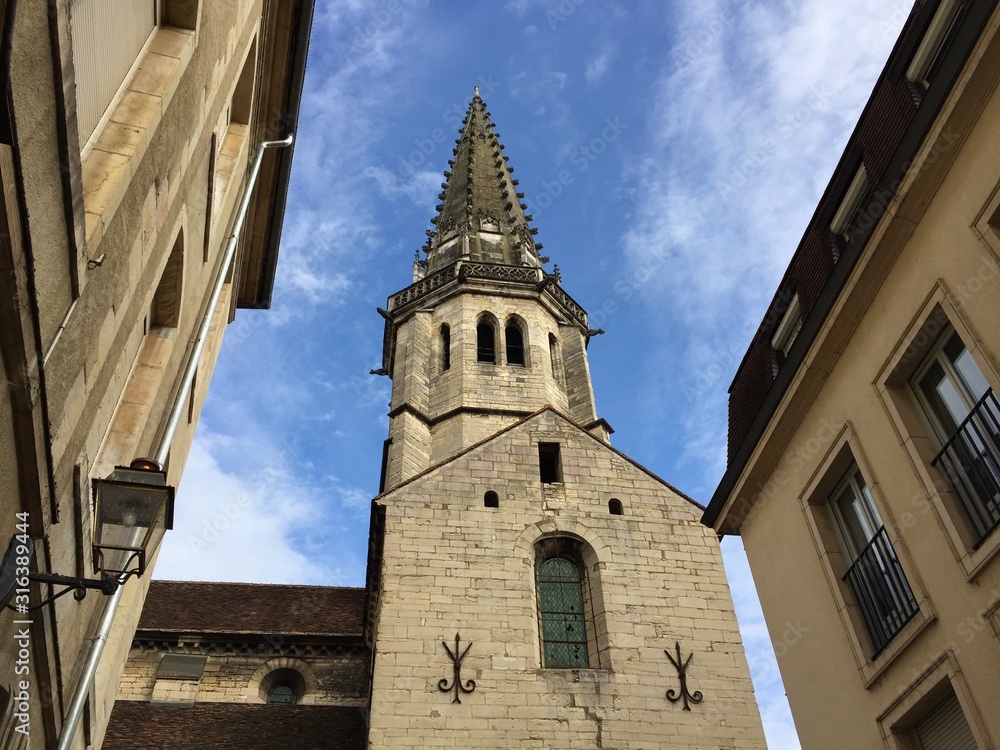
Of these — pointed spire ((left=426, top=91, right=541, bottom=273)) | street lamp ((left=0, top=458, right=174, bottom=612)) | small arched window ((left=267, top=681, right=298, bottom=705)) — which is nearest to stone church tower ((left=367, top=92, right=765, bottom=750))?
small arched window ((left=267, top=681, right=298, bottom=705))

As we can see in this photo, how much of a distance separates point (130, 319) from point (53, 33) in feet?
7.78

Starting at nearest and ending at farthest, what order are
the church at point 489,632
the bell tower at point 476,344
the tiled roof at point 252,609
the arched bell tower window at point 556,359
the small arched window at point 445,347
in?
the church at point 489,632 < the tiled roof at point 252,609 < the bell tower at point 476,344 < the small arched window at point 445,347 < the arched bell tower window at point 556,359

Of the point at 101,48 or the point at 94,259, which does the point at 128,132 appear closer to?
the point at 101,48

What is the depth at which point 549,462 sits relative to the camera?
16.1 metres

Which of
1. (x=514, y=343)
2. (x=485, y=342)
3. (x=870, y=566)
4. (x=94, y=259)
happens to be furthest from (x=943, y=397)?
(x=514, y=343)

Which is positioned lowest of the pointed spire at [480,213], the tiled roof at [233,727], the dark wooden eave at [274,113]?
the tiled roof at [233,727]

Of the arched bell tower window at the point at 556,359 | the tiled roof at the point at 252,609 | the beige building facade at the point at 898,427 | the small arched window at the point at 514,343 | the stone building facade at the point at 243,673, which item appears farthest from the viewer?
the small arched window at the point at 514,343

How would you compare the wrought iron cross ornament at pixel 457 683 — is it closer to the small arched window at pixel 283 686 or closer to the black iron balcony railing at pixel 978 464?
the small arched window at pixel 283 686

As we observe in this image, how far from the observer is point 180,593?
65.0 ft

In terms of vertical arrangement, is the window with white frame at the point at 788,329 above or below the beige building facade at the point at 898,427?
above

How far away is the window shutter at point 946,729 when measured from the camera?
5809 millimetres

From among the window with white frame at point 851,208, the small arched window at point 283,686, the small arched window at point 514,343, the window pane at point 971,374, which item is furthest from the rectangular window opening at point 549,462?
the window pane at point 971,374

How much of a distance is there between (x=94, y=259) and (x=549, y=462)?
12.0 m

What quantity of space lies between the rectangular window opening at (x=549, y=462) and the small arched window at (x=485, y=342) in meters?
8.79
